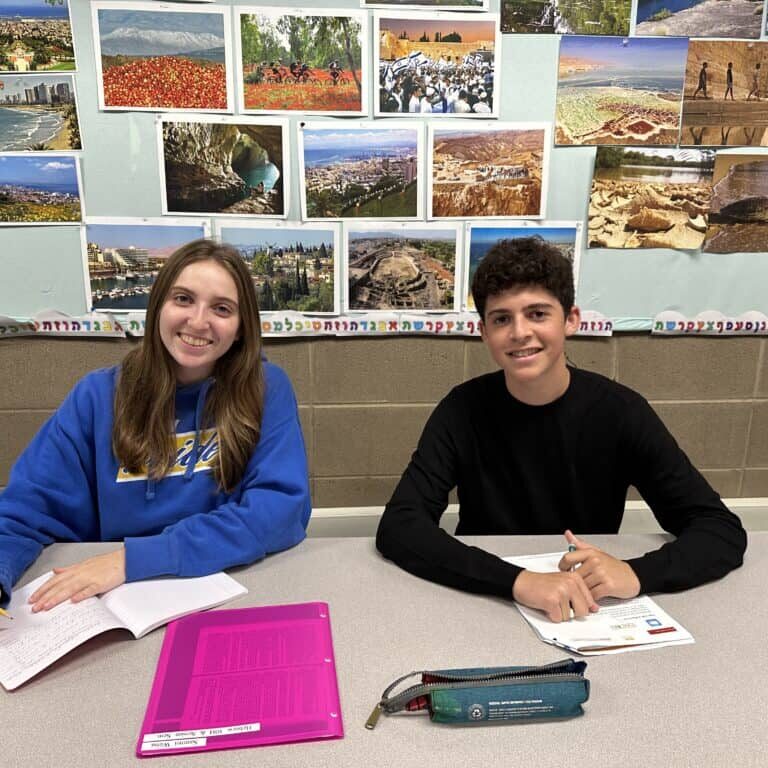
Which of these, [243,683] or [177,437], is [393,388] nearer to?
[177,437]

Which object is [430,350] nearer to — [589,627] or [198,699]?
[589,627]

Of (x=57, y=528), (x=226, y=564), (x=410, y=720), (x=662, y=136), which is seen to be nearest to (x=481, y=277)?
(x=226, y=564)

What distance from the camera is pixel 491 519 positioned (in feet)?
4.46

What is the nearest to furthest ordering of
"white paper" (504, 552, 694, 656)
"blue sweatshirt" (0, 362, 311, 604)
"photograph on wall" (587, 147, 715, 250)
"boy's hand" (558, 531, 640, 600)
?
"white paper" (504, 552, 694, 656) < "boy's hand" (558, 531, 640, 600) < "blue sweatshirt" (0, 362, 311, 604) < "photograph on wall" (587, 147, 715, 250)

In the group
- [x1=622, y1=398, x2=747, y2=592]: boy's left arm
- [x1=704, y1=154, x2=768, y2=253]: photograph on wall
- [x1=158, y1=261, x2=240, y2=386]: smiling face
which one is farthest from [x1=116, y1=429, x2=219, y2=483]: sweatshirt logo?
[x1=704, y1=154, x2=768, y2=253]: photograph on wall

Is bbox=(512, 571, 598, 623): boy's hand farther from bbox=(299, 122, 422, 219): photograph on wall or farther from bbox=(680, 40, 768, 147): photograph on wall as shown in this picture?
bbox=(680, 40, 768, 147): photograph on wall

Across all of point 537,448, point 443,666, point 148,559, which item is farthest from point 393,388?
point 443,666

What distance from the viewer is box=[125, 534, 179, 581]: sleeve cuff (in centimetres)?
100

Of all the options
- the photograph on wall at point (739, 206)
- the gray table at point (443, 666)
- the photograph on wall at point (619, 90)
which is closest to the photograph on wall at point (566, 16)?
the photograph on wall at point (619, 90)

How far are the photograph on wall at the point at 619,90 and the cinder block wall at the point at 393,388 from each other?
641 mm

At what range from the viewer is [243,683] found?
30.2 inches

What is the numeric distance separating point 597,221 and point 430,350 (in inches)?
26.2

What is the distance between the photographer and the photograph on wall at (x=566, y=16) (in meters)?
1.82

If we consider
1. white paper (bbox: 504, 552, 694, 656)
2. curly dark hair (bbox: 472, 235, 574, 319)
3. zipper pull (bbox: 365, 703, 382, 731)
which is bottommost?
white paper (bbox: 504, 552, 694, 656)
